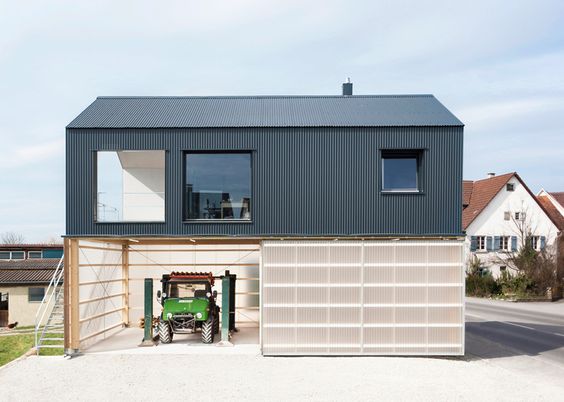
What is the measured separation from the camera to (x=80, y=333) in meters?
15.6

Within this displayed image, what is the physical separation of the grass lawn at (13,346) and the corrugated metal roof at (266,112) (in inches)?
414

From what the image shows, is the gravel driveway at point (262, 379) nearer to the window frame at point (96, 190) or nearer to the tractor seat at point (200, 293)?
the tractor seat at point (200, 293)

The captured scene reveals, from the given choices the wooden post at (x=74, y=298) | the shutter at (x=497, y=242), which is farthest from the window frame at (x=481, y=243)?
the wooden post at (x=74, y=298)

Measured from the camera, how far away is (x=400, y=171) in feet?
53.3

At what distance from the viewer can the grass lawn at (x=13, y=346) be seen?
70.3ft

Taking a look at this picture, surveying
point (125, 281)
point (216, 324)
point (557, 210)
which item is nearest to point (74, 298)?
point (125, 281)

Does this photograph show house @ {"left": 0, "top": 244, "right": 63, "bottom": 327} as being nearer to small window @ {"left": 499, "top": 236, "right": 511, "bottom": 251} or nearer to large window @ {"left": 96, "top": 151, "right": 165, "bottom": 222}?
large window @ {"left": 96, "top": 151, "right": 165, "bottom": 222}

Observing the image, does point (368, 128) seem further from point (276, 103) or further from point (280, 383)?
point (280, 383)

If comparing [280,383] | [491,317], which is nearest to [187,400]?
[280,383]

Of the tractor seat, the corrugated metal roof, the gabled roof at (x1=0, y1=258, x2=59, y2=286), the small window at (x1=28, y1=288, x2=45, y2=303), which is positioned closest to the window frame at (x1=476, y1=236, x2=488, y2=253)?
the corrugated metal roof

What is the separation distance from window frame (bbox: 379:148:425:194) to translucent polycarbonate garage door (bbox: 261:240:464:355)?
1557 mm

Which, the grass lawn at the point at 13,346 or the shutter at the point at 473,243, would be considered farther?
the shutter at the point at 473,243

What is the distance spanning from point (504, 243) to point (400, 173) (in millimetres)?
28152

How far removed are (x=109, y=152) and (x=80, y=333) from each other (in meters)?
5.27
